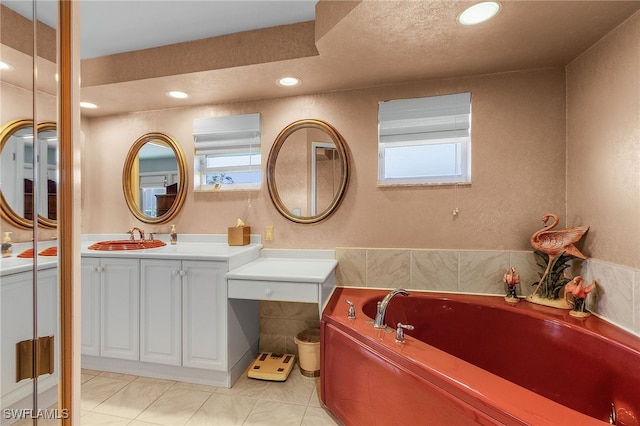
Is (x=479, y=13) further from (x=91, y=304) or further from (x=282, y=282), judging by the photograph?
(x=91, y=304)

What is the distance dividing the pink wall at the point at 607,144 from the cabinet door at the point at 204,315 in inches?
86.2

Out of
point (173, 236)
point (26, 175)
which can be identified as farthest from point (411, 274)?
point (26, 175)

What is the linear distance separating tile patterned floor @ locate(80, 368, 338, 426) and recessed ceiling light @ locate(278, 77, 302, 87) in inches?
81.8

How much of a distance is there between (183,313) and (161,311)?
0.54 feet

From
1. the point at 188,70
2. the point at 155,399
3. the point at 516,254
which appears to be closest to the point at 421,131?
the point at 516,254

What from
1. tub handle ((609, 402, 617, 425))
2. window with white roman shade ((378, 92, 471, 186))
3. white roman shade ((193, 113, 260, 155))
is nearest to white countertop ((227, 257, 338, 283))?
window with white roman shade ((378, 92, 471, 186))

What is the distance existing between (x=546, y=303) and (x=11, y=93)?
2.44 m

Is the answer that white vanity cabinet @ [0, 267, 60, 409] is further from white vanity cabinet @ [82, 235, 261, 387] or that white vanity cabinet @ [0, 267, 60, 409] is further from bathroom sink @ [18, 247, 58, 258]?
white vanity cabinet @ [82, 235, 261, 387]

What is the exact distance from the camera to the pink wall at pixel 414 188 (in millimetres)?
1998

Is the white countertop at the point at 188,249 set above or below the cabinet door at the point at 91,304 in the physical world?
above

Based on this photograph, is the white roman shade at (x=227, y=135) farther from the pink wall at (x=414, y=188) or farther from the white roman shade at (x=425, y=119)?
the white roman shade at (x=425, y=119)

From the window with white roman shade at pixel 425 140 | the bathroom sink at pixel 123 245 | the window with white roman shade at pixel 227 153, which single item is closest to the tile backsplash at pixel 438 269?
the window with white roman shade at pixel 425 140

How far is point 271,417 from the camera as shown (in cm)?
167

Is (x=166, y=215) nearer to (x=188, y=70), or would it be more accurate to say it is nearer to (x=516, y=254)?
(x=188, y=70)
